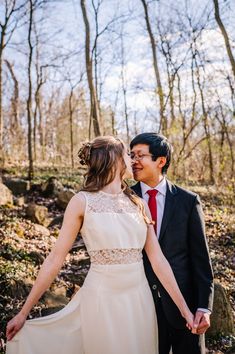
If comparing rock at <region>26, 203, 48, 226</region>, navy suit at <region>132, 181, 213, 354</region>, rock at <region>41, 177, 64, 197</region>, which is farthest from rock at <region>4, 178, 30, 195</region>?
navy suit at <region>132, 181, 213, 354</region>

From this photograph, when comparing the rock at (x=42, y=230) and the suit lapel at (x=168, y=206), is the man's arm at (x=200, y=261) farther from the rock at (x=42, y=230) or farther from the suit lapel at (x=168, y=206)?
the rock at (x=42, y=230)

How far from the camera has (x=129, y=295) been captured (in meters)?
2.29

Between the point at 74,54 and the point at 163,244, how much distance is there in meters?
17.1

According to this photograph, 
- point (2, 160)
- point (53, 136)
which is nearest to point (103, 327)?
point (2, 160)

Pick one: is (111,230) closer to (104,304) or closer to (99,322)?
(104,304)

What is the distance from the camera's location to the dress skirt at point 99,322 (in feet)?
7.27

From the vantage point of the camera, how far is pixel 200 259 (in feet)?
8.73

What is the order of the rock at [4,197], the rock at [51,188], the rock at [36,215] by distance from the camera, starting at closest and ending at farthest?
the rock at [36,215], the rock at [4,197], the rock at [51,188]

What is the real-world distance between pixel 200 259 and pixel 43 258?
4.40m

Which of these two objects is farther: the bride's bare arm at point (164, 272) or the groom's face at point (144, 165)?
the groom's face at point (144, 165)

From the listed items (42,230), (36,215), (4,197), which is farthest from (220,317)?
(4,197)

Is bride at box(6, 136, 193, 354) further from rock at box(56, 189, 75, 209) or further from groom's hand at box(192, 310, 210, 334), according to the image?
rock at box(56, 189, 75, 209)

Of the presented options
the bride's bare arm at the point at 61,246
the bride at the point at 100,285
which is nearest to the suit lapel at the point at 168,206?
the bride at the point at 100,285

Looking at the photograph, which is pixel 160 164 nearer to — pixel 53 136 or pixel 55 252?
pixel 55 252
